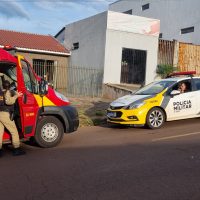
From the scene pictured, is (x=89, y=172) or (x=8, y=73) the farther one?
(x=8, y=73)

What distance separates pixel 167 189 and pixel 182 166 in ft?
4.51

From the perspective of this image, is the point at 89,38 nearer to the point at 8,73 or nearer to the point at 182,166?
the point at 8,73

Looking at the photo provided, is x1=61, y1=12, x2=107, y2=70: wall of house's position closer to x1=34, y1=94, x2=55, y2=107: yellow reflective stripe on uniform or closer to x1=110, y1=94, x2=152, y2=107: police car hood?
x1=110, y1=94, x2=152, y2=107: police car hood

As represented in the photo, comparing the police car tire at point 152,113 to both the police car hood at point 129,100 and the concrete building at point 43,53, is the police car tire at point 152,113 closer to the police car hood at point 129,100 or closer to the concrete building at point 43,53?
the police car hood at point 129,100

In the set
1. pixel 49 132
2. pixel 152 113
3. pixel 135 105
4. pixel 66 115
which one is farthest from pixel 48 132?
pixel 152 113

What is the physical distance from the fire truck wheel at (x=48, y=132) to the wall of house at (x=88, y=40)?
46.4 feet

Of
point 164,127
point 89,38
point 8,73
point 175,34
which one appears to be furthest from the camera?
point 175,34

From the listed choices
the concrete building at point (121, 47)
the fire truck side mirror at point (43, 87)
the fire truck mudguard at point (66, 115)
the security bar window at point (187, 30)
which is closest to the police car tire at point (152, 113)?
the fire truck mudguard at point (66, 115)

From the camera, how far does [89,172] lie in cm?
670

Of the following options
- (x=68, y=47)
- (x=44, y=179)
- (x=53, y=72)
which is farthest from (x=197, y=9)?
(x=44, y=179)

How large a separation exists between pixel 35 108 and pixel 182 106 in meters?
5.13

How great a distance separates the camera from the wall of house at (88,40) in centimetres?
2335

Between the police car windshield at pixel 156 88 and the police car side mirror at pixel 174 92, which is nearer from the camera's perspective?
the police car side mirror at pixel 174 92

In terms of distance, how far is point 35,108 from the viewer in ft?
28.4
